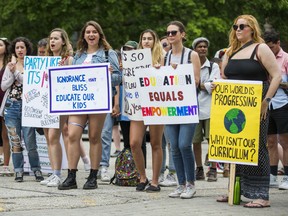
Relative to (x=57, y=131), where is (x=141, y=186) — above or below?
below

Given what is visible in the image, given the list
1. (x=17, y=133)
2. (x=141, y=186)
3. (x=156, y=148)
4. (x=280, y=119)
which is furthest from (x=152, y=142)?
(x=17, y=133)

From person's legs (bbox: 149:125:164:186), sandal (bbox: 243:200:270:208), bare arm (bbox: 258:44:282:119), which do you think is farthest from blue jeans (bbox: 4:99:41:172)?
bare arm (bbox: 258:44:282:119)

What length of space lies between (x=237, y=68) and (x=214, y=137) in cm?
80

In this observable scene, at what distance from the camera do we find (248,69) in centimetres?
1084

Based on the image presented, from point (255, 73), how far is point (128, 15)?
2525 cm

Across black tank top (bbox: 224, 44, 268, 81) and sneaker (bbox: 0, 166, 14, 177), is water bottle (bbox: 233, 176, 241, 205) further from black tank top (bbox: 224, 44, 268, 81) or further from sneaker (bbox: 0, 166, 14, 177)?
sneaker (bbox: 0, 166, 14, 177)

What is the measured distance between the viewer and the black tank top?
35.5ft

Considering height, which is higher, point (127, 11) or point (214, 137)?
point (127, 11)

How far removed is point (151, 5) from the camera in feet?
117

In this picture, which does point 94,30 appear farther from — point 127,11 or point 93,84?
point 127,11

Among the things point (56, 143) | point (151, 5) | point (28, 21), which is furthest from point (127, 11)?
point (56, 143)

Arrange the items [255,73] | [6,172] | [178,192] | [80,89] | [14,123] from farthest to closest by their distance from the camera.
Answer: [6,172], [14,123], [80,89], [178,192], [255,73]

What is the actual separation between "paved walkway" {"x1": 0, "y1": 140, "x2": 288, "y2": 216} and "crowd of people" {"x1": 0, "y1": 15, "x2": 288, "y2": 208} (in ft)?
0.70

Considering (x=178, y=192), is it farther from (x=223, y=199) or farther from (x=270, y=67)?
(x=270, y=67)
